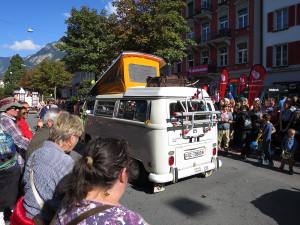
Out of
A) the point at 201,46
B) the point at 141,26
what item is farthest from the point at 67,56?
the point at 201,46

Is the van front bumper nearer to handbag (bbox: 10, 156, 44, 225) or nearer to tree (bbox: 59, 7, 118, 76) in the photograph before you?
handbag (bbox: 10, 156, 44, 225)

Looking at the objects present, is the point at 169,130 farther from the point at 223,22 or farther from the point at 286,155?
the point at 223,22

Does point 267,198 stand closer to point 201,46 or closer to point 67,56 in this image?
point 67,56

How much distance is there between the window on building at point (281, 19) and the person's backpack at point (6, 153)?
26.8 metres

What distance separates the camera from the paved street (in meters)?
5.83

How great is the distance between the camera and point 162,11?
20.5 m

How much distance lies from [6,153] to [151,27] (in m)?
17.0

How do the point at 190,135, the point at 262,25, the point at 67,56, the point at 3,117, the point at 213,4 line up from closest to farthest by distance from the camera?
1. the point at 3,117
2. the point at 190,135
3. the point at 67,56
4. the point at 262,25
5. the point at 213,4

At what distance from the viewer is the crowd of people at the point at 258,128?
9953 mm

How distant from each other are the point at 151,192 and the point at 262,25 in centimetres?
2523

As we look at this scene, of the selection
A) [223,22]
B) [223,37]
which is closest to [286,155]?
[223,37]

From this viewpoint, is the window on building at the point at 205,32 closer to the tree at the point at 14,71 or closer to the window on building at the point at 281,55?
the window on building at the point at 281,55

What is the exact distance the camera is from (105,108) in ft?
31.3

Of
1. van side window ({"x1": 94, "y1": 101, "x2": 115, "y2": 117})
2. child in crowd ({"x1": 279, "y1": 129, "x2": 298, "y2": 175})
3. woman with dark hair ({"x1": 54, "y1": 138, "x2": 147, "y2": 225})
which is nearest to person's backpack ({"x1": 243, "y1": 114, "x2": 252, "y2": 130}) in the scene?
child in crowd ({"x1": 279, "y1": 129, "x2": 298, "y2": 175})
